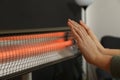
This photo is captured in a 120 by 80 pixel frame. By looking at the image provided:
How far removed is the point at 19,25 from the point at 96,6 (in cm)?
197

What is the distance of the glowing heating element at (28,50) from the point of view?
0.91 m

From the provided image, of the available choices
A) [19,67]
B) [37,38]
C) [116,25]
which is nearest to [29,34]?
[37,38]

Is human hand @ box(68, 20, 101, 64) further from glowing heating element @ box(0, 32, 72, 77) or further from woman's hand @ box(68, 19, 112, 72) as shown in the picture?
glowing heating element @ box(0, 32, 72, 77)

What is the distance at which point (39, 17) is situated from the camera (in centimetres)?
138

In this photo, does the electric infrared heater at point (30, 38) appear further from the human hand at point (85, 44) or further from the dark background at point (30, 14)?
the human hand at point (85, 44)

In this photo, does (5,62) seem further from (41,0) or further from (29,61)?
(41,0)

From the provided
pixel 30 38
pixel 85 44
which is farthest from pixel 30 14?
pixel 85 44

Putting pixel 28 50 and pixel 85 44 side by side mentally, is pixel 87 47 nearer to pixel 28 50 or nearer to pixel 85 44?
pixel 85 44

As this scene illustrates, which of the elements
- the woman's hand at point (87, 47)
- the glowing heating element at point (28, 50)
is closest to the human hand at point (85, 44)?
the woman's hand at point (87, 47)

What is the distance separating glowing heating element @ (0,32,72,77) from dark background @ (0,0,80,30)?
6.2 inches

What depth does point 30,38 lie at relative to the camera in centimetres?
104

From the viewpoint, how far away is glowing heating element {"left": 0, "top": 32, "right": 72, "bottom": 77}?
35.8 inches

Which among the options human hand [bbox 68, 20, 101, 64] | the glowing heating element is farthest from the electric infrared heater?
human hand [bbox 68, 20, 101, 64]

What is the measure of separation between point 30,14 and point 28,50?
0.38 m
